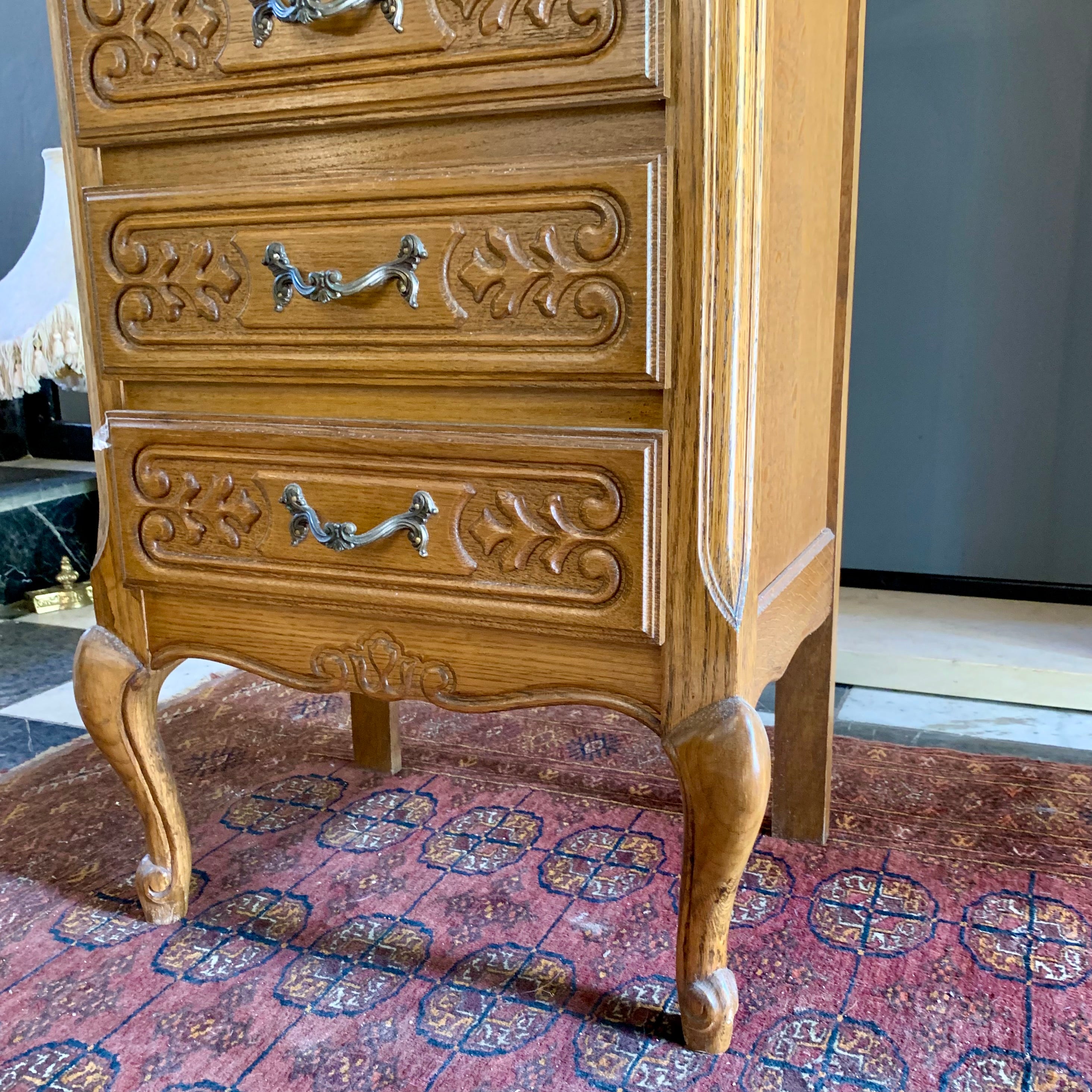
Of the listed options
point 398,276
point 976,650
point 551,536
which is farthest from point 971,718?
point 398,276

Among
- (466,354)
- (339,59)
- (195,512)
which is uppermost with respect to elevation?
(339,59)

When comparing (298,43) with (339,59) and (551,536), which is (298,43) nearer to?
(339,59)

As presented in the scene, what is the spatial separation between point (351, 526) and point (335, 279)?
182 millimetres

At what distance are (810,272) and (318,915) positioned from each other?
74cm

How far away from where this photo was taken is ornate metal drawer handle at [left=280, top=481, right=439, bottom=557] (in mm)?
737

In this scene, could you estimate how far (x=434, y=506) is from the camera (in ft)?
2.41

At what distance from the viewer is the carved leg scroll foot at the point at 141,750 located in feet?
2.89

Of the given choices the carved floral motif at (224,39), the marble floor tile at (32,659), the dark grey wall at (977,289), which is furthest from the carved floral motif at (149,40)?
the dark grey wall at (977,289)

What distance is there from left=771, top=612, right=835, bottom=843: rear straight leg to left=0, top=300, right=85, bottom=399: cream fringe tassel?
1.57 metres

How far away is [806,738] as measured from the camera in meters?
1.07

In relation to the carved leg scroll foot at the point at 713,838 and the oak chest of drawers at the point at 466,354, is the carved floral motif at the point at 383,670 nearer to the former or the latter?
the oak chest of drawers at the point at 466,354

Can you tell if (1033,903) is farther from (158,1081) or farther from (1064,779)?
(158,1081)

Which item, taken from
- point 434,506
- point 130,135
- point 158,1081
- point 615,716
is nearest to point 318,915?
point 158,1081

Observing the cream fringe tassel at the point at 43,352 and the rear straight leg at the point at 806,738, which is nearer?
the rear straight leg at the point at 806,738
